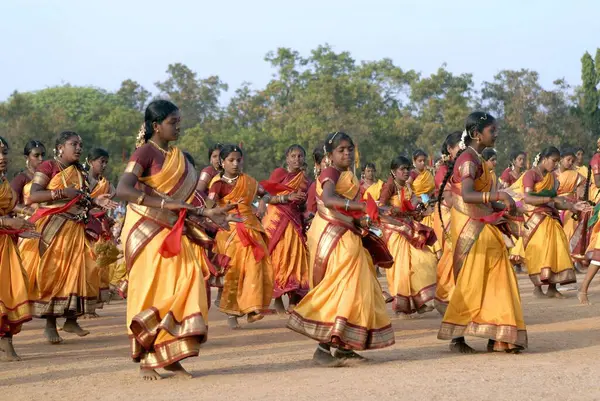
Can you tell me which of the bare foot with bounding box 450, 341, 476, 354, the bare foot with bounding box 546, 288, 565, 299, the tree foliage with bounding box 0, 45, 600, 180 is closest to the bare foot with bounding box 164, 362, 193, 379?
the bare foot with bounding box 450, 341, 476, 354

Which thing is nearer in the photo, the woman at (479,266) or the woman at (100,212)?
the woman at (479,266)

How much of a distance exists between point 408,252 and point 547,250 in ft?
9.99

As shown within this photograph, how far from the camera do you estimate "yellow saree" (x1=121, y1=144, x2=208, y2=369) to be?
7.15 m

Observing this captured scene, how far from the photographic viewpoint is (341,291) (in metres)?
7.93

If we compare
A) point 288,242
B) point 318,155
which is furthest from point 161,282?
point 288,242

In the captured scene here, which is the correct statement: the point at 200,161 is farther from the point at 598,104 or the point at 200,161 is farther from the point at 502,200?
the point at 502,200

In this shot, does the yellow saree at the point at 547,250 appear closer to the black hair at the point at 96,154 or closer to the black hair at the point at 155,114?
the black hair at the point at 96,154

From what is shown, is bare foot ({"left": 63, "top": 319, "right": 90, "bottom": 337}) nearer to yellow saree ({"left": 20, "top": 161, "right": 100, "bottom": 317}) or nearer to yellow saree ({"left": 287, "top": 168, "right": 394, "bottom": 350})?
yellow saree ({"left": 20, "top": 161, "right": 100, "bottom": 317})

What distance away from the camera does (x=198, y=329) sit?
709 centimetres

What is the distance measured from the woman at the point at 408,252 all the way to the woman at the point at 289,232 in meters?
1.27

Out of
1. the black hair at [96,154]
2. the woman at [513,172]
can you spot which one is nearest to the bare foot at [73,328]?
the black hair at [96,154]

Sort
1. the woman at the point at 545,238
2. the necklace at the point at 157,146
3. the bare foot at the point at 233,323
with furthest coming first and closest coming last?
the woman at the point at 545,238 < the bare foot at the point at 233,323 < the necklace at the point at 157,146

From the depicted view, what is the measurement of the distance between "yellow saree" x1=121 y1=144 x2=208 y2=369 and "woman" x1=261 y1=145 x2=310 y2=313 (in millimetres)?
5042

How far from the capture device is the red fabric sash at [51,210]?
1036cm
